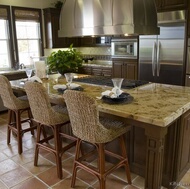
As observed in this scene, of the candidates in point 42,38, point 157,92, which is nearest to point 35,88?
point 157,92

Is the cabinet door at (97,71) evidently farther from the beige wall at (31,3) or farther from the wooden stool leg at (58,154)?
the wooden stool leg at (58,154)

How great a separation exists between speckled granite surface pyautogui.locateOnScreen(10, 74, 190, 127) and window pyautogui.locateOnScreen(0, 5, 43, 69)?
3438mm

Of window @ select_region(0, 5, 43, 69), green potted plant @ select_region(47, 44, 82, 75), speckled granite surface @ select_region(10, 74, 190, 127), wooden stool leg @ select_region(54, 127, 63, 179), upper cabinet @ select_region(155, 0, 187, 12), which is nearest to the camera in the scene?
speckled granite surface @ select_region(10, 74, 190, 127)

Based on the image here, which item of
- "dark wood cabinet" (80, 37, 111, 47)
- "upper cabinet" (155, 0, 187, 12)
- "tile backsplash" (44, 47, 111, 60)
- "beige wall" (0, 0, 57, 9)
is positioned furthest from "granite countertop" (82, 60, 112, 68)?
"upper cabinet" (155, 0, 187, 12)

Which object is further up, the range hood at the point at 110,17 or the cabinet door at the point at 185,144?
the range hood at the point at 110,17

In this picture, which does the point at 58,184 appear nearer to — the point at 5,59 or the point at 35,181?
the point at 35,181

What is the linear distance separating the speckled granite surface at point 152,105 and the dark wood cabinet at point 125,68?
2371mm

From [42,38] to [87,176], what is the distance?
4.73 metres

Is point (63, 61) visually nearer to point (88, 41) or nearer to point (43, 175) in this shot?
point (43, 175)

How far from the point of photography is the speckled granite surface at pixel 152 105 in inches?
68.1

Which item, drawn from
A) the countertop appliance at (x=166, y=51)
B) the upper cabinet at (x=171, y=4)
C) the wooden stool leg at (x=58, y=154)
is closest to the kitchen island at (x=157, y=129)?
the wooden stool leg at (x=58, y=154)

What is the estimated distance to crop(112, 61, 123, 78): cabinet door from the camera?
5357 mm

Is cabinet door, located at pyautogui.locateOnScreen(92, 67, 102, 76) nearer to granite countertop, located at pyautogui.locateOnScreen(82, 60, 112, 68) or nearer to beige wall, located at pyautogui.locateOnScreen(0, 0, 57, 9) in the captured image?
granite countertop, located at pyautogui.locateOnScreen(82, 60, 112, 68)

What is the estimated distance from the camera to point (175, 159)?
2.17 meters
